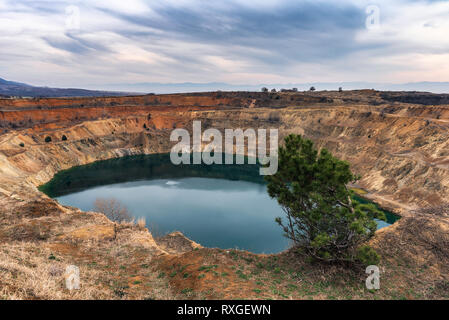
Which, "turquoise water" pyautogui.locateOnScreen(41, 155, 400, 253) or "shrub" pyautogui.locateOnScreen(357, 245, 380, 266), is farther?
"turquoise water" pyautogui.locateOnScreen(41, 155, 400, 253)

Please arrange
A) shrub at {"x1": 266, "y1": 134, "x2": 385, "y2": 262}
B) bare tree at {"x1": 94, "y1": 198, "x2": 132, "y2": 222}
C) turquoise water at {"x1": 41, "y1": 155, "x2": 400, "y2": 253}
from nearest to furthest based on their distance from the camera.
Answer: shrub at {"x1": 266, "y1": 134, "x2": 385, "y2": 262} < turquoise water at {"x1": 41, "y1": 155, "x2": 400, "y2": 253} < bare tree at {"x1": 94, "y1": 198, "x2": 132, "y2": 222}

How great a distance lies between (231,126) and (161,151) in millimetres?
27011

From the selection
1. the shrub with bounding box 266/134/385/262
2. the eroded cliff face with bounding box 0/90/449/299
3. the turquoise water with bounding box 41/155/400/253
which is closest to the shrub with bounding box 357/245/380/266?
the shrub with bounding box 266/134/385/262

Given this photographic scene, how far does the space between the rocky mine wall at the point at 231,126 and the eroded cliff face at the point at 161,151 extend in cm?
31

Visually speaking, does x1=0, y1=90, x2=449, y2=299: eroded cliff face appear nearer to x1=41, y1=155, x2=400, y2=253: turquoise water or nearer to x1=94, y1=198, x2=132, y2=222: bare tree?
x1=41, y1=155, x2=400, y2=253: turquoise water

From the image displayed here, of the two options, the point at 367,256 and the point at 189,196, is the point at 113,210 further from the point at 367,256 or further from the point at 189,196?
the point at 367,256

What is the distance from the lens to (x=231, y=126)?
100438 mm

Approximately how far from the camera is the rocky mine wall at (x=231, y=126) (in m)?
48.6

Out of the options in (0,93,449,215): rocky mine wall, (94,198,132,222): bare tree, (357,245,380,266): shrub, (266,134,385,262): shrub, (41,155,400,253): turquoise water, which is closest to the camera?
(357,245,380,266): shrub

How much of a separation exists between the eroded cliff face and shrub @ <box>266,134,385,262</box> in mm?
2629

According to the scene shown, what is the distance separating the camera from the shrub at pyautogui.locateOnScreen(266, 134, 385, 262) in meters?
16.4

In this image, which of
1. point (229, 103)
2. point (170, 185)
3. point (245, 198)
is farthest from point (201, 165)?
point (229, 103)

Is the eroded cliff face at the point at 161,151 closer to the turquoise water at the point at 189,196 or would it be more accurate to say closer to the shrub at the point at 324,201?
the shrub at the point at 324,201

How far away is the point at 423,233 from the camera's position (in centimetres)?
2245
